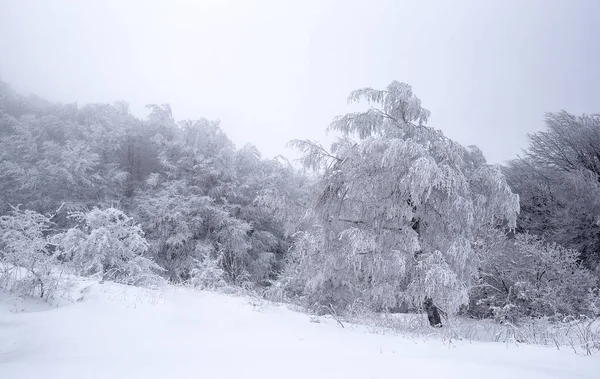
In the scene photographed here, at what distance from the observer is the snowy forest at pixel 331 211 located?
23.0ft

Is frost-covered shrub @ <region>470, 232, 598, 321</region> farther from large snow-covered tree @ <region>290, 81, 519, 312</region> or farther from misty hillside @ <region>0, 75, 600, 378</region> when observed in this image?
large snow-covered tree @ <region>290, 81, 519, 312</region>

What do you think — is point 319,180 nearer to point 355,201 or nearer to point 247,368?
point 355,201

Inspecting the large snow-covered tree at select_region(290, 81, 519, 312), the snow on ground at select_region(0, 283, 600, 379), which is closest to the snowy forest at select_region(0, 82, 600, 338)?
the large snow-covered tree at select_region(290, 81, 519, 312)

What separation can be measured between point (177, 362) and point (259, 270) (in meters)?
14.6

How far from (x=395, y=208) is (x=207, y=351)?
556 cm

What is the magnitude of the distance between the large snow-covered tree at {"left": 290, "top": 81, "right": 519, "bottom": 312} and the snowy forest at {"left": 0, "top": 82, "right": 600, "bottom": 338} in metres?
0.04

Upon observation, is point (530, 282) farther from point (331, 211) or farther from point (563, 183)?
point (563, 183)

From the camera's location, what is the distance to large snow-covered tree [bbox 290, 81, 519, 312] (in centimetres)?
689

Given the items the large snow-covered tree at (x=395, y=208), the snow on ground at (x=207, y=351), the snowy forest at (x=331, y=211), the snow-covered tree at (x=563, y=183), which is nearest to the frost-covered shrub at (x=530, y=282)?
the snowy forest at (x=331, y=211)

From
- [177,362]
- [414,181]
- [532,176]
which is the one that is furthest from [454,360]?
[532,176]

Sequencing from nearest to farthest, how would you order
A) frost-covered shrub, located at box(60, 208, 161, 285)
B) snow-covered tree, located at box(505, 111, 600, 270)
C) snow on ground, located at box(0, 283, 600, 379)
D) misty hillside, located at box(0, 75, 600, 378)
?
snow on ground, located at box(0, 283, 600, 379)
misty hillside, located at box(0, 75, 600, 378)
frost-covered shrub, located at box(60, 208, 161, 285)
snow-covered tree, located at box(505, 111, 600, 270)

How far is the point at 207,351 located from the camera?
10.2ft

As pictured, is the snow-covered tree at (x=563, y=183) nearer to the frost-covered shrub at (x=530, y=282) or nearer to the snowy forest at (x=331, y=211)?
the snowy forest at (x=331, y=211)

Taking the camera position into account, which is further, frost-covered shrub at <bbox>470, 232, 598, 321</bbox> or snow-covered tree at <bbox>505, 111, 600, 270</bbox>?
snow-covered tree at <bbox>505, 111, 600, 270</bbox>
